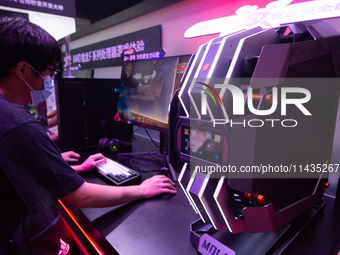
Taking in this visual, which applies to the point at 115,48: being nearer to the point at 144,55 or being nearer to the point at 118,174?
the point at 144,55

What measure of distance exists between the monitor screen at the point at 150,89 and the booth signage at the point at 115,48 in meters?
0.13

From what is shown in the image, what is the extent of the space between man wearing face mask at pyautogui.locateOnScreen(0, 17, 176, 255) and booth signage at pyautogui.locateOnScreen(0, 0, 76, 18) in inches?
81.1

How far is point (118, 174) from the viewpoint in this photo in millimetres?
962

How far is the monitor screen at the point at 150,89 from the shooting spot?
1.11m

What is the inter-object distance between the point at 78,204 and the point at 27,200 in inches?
5.6

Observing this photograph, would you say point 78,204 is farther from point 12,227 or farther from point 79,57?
point 79,57

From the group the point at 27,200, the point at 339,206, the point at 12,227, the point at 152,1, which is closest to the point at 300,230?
the point at 339,206

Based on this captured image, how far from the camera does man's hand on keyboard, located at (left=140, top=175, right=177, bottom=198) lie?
82 centimetres

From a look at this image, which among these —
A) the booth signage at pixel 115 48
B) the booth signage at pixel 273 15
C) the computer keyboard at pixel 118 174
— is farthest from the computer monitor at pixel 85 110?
the booth signage at pixel 273 15

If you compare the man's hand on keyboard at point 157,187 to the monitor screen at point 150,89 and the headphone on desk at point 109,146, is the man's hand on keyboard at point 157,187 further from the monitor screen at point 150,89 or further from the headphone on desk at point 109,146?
the headphone on desk at point 109,146

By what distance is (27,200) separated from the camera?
60cm

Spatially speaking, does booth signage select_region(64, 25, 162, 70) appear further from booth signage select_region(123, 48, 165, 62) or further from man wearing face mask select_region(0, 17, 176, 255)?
man wearing face mask select_region(0, 17, 176, 255)

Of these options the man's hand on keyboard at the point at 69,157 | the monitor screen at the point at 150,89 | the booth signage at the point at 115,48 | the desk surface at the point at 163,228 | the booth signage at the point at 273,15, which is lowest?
the desk surface at the point at 163,228

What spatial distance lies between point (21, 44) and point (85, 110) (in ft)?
2.57
